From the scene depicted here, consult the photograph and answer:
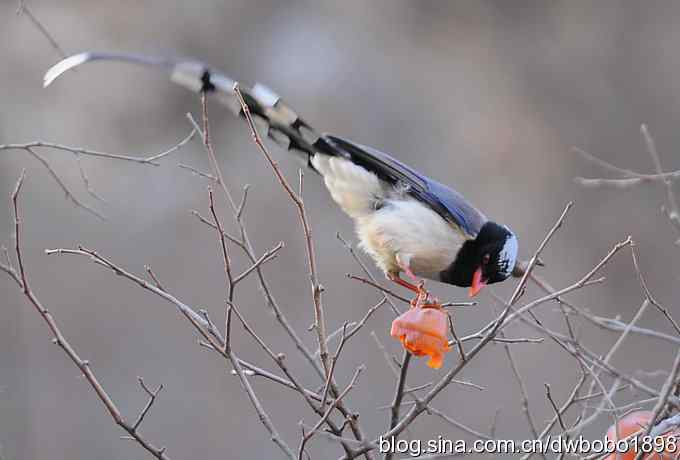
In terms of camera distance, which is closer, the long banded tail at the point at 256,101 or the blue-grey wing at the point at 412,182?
the long banded tail at the point at 256,101

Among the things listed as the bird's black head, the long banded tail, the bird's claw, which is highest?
the long banded tail

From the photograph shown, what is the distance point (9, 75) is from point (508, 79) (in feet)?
14.1

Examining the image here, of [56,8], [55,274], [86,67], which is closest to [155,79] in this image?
[86,67]

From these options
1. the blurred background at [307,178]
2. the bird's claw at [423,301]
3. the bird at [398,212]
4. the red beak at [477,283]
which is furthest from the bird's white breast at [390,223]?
the blurred background at [307,178]

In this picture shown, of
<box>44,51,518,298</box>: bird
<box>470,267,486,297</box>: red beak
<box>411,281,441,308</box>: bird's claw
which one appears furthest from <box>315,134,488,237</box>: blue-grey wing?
<box>411,281,441,308</box>: bird's claw

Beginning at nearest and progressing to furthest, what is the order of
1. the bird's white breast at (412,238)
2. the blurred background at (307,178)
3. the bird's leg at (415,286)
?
the bird's leg at (415,286), the bird's white breast at (412,238), the blurred background at (307,178)

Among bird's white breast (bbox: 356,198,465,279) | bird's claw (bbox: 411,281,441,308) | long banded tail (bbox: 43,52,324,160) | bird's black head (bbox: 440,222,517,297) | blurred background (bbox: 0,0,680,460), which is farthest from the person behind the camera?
blurred background (bbox: 0,0,680,460)

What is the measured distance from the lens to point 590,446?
2510 mm

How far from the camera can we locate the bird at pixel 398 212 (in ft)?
11.0

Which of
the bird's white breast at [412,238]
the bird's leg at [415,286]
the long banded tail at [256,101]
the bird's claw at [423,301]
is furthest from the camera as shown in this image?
the bird's white breast at [412,238]

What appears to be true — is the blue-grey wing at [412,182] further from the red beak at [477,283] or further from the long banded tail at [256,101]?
the red beak at [477,283]

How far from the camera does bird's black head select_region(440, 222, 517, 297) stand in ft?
11.0

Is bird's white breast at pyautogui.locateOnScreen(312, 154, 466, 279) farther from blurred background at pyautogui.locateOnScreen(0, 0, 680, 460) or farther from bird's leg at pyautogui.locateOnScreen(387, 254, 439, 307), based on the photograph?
blurred background at pyautogui.locateOnScreen(0, 0, 680, 460)

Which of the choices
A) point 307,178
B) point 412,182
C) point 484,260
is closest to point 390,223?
point 412,182
